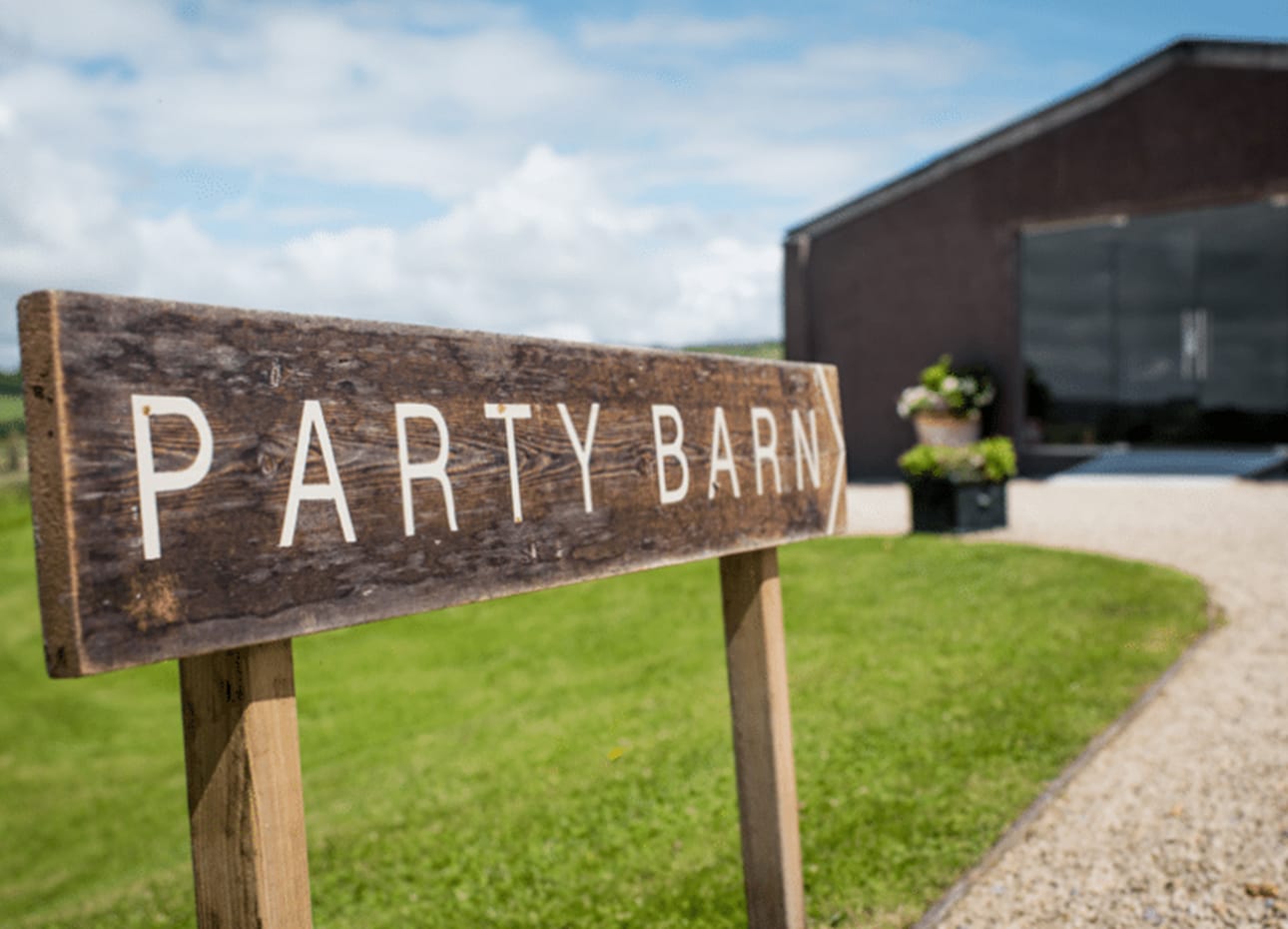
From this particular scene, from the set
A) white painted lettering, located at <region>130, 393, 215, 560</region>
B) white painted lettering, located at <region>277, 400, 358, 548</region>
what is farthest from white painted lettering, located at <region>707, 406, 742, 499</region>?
white painted lettering, located at <region>130, 393, 215, 560</region>

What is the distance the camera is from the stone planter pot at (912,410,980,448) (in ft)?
45.1

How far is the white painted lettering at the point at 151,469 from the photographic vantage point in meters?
1.12

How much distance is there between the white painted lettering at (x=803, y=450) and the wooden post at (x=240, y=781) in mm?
1350

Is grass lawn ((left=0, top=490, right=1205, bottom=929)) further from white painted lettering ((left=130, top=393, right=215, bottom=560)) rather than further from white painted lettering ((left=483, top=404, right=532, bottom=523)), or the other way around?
white painted lettering ((left=130, top=393, right=215, bottom=560))

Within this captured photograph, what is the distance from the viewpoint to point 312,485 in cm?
129

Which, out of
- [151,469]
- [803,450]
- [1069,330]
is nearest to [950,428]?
[1069,330]

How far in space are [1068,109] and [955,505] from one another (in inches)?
298

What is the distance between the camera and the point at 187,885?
390 centimetres

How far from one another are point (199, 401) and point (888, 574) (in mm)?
6362

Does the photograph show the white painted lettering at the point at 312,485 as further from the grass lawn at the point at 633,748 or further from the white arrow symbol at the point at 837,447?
the grass lawn at the point at 633,748

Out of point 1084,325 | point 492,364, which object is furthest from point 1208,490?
point 492,364

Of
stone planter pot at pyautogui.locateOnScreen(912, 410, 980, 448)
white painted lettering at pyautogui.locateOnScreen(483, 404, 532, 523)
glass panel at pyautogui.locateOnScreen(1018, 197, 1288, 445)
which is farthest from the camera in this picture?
glass panel at pyautogui.locateOnScreen(1018, 197, 1288, 445)

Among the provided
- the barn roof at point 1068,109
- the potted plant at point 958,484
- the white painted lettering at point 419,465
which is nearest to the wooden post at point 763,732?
the white painted lettering at point 419,465

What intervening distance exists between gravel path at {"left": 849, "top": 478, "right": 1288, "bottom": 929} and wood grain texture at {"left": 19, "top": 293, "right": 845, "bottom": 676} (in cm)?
165
